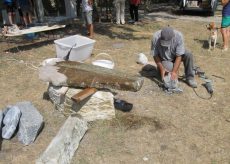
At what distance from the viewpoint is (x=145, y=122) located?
5.64 metres

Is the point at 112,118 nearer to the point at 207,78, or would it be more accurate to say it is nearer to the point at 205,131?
the point at 205,131

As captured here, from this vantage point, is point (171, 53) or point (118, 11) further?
point (118, 11)

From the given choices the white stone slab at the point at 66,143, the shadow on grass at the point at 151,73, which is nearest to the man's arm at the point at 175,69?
the shadow on grass at the point at 151,73

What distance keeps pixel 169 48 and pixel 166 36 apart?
0.35 m

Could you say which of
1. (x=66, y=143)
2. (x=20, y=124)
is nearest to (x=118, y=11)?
(x=20, y=124)

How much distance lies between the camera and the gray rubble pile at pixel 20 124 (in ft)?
16.7

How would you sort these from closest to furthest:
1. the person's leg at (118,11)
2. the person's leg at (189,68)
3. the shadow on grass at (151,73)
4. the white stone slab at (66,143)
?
the white stone slab at (66,143), the person's leg at (189,68), the shadow on grass at (151,73), the person's leg at (118,11)

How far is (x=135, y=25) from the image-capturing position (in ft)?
39.4

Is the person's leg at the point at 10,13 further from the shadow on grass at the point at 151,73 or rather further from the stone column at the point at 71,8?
the shadow on grass at the point at 151,73

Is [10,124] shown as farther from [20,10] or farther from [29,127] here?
[20,10]

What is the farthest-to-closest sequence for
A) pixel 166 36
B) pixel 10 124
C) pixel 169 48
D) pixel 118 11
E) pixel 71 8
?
pixel 71 8 → pixel 118 11 → pixel 169 48 → pixel 166 36 → pixel 10 124

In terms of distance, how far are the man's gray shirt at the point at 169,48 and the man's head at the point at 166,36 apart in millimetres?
133

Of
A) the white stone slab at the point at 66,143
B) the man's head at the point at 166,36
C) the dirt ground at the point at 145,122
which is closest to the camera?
the white stone slab at the point at 66,143

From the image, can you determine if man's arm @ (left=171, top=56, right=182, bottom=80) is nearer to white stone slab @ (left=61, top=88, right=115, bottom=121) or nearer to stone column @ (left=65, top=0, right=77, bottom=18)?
white stone slab @ (left=61, top=88, right=115, bottom=121)
